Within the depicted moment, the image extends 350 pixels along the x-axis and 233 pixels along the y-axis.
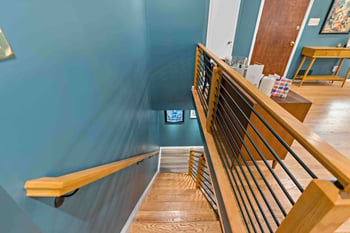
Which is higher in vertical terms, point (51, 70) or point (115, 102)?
point (51, 70)

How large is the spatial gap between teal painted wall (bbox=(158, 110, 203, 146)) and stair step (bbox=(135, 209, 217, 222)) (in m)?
3.25

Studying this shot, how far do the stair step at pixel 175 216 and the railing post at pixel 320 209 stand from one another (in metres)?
1.72

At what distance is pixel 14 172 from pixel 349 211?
3.50 ft

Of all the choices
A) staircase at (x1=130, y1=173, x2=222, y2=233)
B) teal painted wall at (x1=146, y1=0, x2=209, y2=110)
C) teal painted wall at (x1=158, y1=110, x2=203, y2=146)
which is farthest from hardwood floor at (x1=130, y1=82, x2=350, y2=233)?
teal painted wall at (x1=158, y1=110, x2=203, y2=146)

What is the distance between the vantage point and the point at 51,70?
694 millimetres

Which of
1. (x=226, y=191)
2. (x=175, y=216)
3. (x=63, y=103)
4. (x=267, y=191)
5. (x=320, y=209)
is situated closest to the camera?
(x=320, y=209)

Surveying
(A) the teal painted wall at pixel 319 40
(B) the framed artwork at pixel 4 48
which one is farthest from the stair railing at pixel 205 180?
(A) the teal painted wall at pixel 319 40

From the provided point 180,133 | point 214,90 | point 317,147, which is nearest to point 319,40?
point 214,90

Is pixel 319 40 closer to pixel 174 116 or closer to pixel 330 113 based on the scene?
pixel 330 113

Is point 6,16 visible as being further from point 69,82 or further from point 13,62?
point 69,82

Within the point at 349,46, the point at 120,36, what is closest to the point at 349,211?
the point at 120,36

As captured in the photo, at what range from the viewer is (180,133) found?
5.45m

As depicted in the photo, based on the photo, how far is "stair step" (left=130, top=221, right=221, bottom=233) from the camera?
179cm

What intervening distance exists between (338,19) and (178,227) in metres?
5.14
